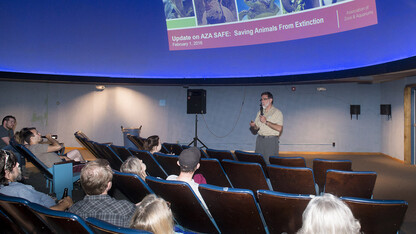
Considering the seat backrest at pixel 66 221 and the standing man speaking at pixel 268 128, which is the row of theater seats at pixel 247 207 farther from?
the standing man speaking at pixel 268 128

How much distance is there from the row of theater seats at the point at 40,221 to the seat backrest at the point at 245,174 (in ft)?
6.07

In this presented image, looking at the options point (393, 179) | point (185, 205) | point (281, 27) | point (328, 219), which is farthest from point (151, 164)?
point (393, 179)

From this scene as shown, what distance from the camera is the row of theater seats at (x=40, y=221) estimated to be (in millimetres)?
1440

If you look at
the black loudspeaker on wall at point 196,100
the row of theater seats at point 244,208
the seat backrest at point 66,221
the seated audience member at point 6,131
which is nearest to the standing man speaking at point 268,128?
the row of theater seats at point 244,208

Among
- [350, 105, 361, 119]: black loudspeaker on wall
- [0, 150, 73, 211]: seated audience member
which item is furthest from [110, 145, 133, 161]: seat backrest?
[350, 105, 361, 119]: black loudspeaker on wall

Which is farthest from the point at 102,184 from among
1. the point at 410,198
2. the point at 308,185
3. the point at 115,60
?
the point at 115,60

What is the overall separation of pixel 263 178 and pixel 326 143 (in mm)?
6722

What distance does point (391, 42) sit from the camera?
562 cm

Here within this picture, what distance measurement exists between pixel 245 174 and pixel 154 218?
1.92 m

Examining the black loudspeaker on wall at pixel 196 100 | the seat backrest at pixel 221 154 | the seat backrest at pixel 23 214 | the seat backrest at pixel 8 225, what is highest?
the black loudspeaker on wall at pixel 196 100

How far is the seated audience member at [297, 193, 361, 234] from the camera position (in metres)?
1.19

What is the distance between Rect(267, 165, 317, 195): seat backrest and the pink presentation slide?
425 cm

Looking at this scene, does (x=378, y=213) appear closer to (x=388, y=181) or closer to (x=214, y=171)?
(x=214, y=171)

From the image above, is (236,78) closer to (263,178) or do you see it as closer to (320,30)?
(320,30)
